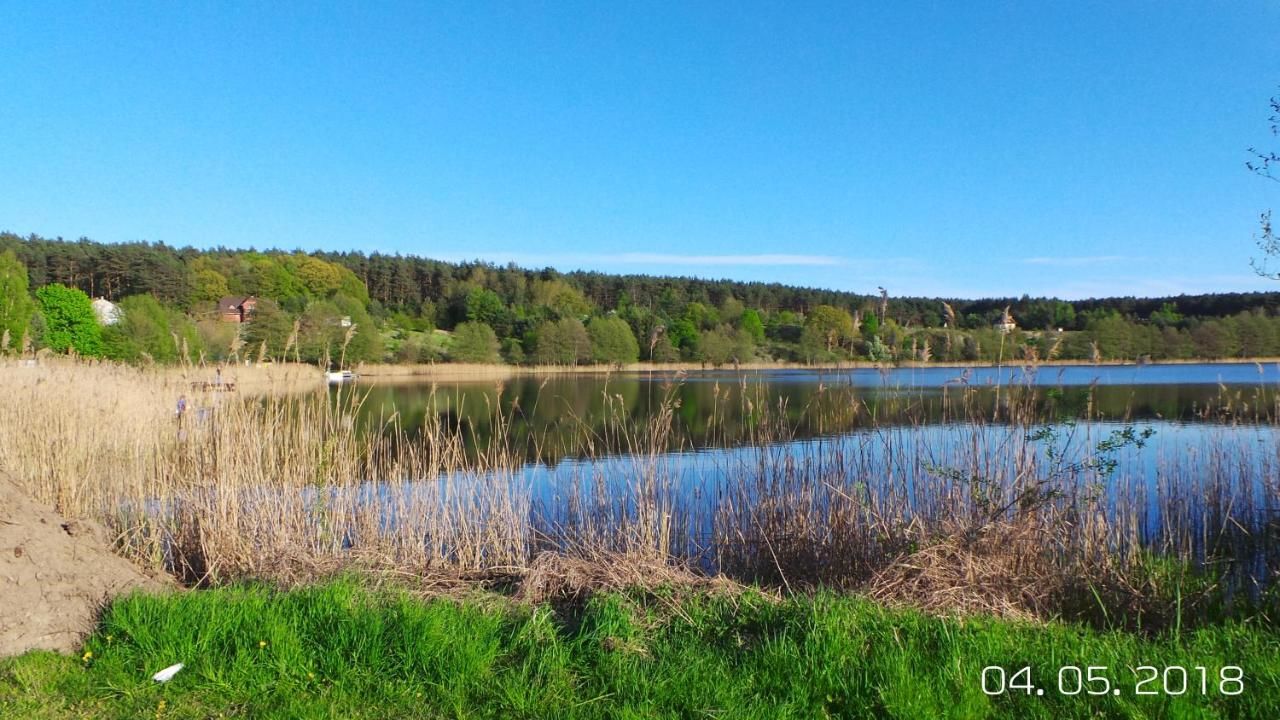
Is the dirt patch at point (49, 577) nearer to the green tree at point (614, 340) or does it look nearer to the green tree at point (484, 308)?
the green tree at point (614, 340)

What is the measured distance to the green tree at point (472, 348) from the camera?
5378cm

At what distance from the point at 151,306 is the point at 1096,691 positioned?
53833 millimetres

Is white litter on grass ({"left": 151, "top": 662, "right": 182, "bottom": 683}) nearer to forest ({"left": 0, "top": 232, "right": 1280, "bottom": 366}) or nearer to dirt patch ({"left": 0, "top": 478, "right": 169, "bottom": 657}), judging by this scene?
dirt patch ({"left": 0, "top": 478, "right": 169, "bottom": 657})

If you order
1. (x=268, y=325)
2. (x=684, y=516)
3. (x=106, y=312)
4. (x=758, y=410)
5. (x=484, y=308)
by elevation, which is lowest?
(x=684, y=516)

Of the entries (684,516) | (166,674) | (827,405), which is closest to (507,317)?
(827,405)

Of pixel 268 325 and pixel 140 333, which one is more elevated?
pixel 268 325

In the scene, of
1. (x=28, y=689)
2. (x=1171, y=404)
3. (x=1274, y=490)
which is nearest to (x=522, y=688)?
(x=28, y=689)

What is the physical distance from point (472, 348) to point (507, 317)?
68.6 ft

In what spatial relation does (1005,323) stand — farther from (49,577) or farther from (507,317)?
(507,317)

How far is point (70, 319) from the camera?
46719mm

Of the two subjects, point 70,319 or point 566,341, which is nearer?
point 566,341

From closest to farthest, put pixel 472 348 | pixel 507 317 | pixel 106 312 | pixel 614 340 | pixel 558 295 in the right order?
pixel 614 340 < pixel 106 312 < pixel 472 348 < pixel 507 317 < pixel 558 295

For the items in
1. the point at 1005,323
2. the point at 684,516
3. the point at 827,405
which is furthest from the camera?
the point at 827,405
